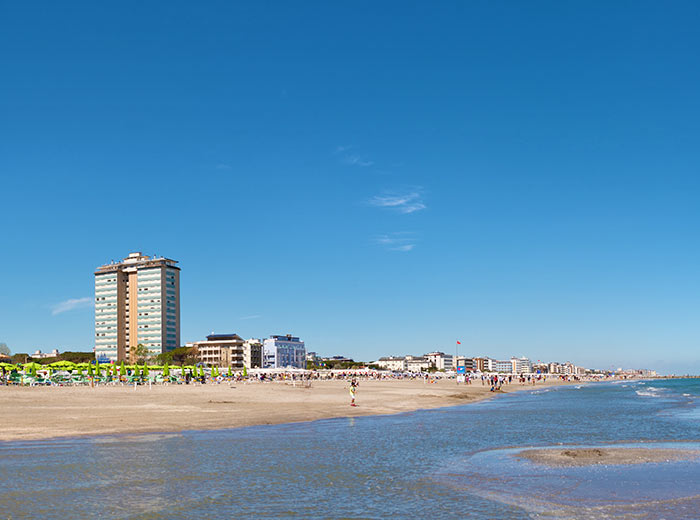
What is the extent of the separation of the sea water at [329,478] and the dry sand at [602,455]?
0.89 meters

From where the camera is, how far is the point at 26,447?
916 inches

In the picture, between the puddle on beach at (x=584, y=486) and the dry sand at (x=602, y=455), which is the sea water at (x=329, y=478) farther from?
the dry sand at (x=602, y=455)

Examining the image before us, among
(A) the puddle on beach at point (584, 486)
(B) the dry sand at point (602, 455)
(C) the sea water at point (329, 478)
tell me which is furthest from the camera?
(B) the dry sand at point (602, 455)

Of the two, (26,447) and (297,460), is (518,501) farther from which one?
(26,447)

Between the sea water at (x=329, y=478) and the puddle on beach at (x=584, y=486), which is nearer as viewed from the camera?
Result: the sea water at (x=329, y=478)

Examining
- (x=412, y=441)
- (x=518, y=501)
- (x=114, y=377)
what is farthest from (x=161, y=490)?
(x=114, y=377)

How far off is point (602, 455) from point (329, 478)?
452 inches

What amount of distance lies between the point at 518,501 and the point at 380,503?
3.60m

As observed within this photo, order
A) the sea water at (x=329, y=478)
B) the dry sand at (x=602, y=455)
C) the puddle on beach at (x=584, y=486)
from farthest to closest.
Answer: the dry sand at (x=602, y=455) < the puddle on beach at (x=584, y=486) < the sea water at (x=329, y=478)

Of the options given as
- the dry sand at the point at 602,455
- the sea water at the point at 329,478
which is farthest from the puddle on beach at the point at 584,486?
the dry sand at the point at 602,455

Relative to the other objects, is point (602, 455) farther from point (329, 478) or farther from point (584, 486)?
point (329, 478)

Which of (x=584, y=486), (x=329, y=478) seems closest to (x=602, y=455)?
(x=584, y=486)

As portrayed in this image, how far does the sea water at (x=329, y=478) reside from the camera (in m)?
14.4

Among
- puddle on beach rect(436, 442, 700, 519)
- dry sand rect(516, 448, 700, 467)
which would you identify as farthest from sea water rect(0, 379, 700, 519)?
dry sand rect(516, 448, 700, 467)
